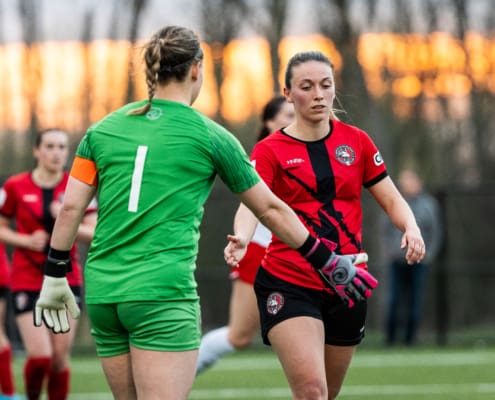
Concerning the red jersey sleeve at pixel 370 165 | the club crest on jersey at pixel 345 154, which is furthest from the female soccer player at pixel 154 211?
the red jersey sleeve at pixel 370 165

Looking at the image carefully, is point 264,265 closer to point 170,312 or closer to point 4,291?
point 170,312

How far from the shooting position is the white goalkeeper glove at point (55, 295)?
444 cm

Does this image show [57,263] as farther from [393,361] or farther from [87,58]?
[87,58]

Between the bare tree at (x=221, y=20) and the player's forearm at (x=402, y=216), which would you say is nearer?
the player's forearm at (x=402, y=216)

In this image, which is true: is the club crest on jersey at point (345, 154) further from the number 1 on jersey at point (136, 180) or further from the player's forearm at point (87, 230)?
the player's forearm at point (87, 230)

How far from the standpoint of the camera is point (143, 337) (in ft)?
13.7

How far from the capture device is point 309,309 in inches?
209

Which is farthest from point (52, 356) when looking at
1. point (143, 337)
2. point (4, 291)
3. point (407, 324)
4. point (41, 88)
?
point (41, 88)

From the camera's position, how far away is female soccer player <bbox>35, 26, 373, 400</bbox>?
4.16 metres

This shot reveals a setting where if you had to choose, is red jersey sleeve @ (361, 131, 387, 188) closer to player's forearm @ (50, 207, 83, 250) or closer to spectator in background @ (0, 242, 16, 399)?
player's forearm @ (50, 207, 83, 250)

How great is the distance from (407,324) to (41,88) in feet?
30.8

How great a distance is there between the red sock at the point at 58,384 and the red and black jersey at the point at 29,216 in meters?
0.63

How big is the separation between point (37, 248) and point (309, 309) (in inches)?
124

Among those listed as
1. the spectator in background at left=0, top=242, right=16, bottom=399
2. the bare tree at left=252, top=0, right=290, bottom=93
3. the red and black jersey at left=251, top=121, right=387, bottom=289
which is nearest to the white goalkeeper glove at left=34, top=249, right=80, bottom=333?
the red and black jersey at left=251, top=121, right=387, bottom=289
